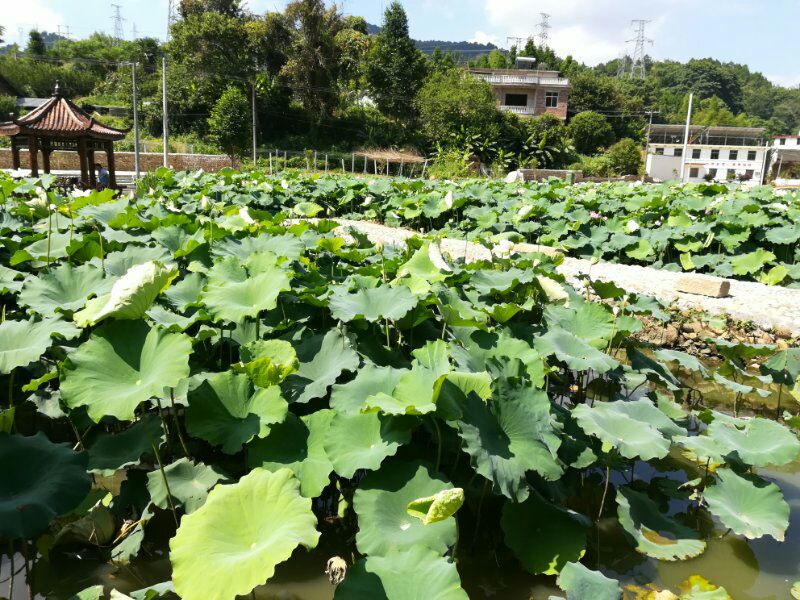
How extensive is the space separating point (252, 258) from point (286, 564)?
116 centimetres

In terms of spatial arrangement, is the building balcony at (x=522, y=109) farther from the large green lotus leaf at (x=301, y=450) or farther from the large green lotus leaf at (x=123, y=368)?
the large green lotus leaf at (x=123, y=368)

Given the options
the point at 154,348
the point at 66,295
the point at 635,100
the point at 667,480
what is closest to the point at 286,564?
the point at 154,348

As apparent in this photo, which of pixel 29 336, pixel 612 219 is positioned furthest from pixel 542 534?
pixel 612 219

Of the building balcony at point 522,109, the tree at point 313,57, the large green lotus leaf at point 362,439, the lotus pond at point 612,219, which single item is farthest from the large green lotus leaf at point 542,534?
the building balcony at point 522,109

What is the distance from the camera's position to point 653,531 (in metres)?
2.15

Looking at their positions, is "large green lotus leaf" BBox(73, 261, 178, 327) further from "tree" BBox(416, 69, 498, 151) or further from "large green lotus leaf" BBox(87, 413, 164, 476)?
"tree" BBox(416, 69, 498, 151)

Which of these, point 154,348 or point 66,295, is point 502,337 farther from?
point 66,295

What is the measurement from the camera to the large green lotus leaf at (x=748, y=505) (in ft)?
6.56

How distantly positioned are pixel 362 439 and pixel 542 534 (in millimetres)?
664

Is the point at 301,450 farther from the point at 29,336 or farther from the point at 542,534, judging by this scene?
the point at 29,336

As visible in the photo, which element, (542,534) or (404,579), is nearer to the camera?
(404,579)

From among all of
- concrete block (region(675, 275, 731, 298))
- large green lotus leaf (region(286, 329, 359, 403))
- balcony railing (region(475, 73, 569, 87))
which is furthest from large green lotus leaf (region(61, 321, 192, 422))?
balcony railing (region(475, 73, 569, 87))

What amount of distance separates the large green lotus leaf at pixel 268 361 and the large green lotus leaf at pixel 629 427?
0.94 metres

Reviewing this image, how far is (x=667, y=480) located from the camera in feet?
8.75
